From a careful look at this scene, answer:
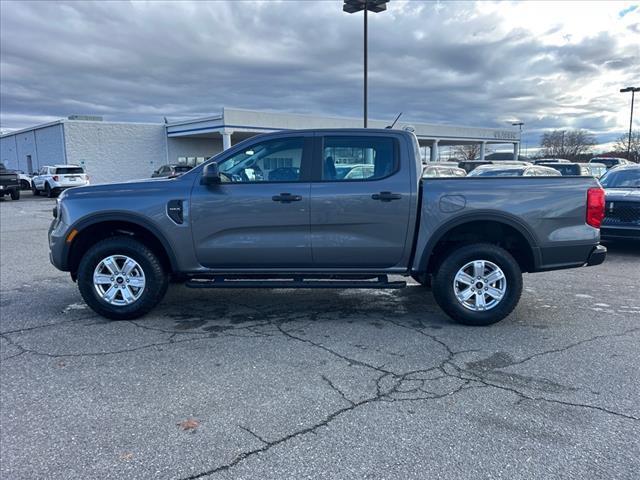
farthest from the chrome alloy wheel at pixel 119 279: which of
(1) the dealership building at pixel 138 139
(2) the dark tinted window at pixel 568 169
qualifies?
(1) the dealership building at pixel 138 139

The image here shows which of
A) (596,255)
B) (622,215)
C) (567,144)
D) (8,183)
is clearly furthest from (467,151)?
(596,255)

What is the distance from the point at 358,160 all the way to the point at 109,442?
134 inches

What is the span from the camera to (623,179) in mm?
10078

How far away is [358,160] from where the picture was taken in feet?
16.5

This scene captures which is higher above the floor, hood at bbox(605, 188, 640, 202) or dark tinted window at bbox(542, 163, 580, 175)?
dark tinted window at bbox(542, 163, 580, 175)

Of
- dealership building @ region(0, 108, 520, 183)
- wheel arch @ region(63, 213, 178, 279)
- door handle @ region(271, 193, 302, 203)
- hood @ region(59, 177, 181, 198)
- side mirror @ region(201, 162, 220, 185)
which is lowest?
wheel arch @ region(63, 213, 178, 279)

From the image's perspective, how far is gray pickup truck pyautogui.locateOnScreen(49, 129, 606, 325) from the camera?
4.83 meters

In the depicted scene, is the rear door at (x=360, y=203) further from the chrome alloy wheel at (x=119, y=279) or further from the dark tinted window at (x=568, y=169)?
the dark tinted window at (x=568, y=169)

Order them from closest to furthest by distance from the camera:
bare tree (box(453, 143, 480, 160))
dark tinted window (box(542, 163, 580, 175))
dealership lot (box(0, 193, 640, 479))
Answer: dealership lot (box(0, 193, 640, 479)) < dark tinted window (box(542, 163, 580, 175)) < bare tree (box(453, 143, 480, 160))

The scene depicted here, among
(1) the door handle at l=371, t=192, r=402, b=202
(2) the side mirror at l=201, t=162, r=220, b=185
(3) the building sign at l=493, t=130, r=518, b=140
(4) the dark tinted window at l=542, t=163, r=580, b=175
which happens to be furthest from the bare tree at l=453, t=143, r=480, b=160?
(2) the side mirror at l=201, t=162, r=220, b=185

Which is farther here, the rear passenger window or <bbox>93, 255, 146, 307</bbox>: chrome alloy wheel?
<bbox>93, 255, 146, 307</bbox>: chrome alloy wheel

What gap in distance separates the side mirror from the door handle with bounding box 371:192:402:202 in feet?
5.16

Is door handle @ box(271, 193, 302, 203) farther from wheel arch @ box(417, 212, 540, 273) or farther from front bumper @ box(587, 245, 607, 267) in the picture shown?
front bumper @ box(587, 245, 607, 267)

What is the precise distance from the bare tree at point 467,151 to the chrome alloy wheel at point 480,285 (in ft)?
211
